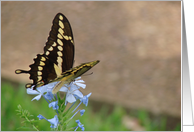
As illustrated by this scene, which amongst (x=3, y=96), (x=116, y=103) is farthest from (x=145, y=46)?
(x=3, y=96)

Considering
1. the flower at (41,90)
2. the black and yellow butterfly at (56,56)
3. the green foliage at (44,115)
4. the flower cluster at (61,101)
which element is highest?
the black and yellow butterfly at (56,56)

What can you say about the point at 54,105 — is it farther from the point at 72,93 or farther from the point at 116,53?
the point at 116,53

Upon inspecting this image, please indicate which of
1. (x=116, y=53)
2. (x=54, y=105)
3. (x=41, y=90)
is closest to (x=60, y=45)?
(x=41, y=90)

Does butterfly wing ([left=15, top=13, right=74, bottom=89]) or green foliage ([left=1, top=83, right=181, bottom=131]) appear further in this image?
green foliage ([left=1, top=83, right=181, bottom=131])

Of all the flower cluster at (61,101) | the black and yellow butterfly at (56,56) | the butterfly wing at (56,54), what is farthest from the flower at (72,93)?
the butterfly wing at (56,54)

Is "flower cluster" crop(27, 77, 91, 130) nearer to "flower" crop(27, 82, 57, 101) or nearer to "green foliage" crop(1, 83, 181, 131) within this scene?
"flower" crop(27, 82, 57, 101)

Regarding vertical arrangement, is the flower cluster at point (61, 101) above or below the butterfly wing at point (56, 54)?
below

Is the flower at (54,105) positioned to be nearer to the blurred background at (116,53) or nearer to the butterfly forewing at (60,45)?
the butterfly forewing at (60,45)

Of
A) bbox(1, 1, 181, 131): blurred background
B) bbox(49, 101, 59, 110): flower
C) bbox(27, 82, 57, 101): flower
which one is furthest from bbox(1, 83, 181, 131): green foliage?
bbox(49, 101, 59, 110): flower
